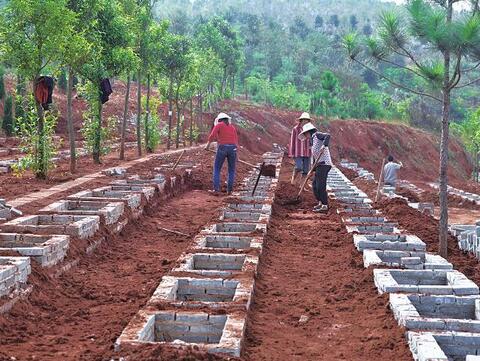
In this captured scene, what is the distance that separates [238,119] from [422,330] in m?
30.3

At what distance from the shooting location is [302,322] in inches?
206

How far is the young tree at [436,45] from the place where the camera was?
7.05 metres

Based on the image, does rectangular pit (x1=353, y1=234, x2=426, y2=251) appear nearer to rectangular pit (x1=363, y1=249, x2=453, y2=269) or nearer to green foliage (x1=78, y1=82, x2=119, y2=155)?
rectangular pit (x1=363, y1=249, x2=453, y2=269)

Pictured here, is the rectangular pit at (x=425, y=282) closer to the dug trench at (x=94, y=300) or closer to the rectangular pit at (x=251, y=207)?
the dug trench at (x=94, y=300)

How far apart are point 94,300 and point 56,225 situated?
1.85m

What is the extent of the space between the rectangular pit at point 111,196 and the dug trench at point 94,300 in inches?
15.3

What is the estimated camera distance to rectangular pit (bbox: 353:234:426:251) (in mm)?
7598

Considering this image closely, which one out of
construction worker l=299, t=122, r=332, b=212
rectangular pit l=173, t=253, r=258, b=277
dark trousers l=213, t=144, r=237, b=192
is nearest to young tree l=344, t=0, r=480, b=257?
rectangular pit l=173, t=253, r=258, b=277

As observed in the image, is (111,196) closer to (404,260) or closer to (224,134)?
(224,134)

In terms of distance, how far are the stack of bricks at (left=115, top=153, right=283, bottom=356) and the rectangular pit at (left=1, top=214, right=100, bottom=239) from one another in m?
1.24

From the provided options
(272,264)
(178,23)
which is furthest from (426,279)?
(178,23)

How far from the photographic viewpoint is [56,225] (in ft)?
23.9

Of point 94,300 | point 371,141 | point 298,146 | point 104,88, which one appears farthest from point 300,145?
point 371,141

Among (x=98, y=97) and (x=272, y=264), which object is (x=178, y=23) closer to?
(x=98, y=97)
